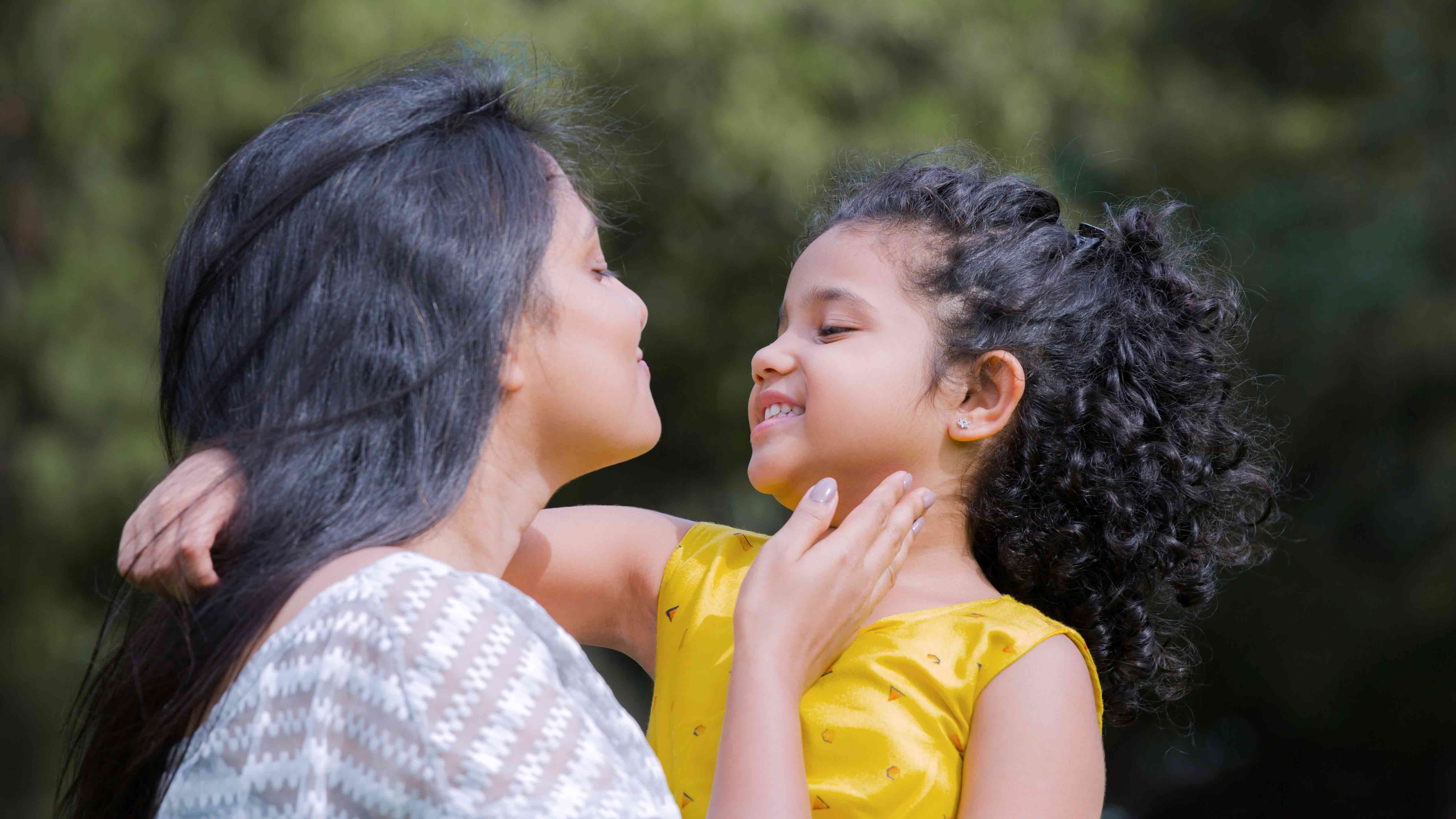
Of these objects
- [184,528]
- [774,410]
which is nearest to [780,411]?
[774,410]

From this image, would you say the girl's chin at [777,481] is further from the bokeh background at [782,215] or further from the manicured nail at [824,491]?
the bokeh background at [782,215]

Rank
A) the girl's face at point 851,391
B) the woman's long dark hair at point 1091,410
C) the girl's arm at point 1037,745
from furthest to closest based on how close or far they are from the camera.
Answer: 1. the woman's long dark hair at point 1091,410
2. the girl's face at point 851,391
3. the girl's arm at point 1037,745

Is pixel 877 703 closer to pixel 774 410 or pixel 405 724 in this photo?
pixel 774 410

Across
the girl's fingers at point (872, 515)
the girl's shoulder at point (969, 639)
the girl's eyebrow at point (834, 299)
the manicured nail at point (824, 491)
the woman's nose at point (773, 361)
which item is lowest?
the girl's shoulder at point (969, 639)

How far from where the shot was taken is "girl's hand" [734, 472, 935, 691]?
1.59 metres

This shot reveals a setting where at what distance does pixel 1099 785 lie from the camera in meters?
1.66

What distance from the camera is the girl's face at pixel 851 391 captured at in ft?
6.18

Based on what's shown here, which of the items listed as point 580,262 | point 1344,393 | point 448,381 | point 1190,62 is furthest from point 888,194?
point 1190,62

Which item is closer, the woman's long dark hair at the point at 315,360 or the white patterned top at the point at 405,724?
the white patterned top at the point at 405,724

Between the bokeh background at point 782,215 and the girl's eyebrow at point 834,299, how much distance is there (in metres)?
1.96

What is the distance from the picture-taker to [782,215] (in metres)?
4.38

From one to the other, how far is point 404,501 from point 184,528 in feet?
0.76

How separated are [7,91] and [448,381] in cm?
411

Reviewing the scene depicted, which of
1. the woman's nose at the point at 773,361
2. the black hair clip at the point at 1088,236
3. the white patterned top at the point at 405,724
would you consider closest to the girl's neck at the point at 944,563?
the woman's nose at the point at 773,361
